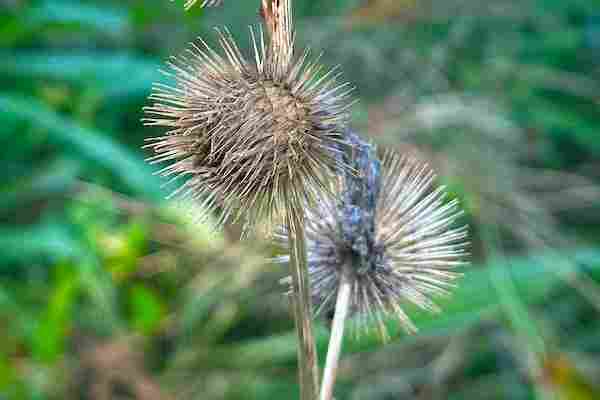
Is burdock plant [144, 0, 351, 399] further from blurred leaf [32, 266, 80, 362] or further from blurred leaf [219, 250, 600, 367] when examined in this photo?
blurred leaf [32, 266, 80, 362]

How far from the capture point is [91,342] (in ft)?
9.14

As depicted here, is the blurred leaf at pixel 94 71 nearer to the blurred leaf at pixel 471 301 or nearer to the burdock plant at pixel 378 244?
the blurred leaf at pixel 471 301

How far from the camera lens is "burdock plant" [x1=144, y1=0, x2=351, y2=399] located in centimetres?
84

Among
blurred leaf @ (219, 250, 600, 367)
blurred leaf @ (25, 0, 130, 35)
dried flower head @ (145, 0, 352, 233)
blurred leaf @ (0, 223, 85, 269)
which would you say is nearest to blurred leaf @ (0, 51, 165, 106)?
blurred leaf @ (25, 0, 130, 35)

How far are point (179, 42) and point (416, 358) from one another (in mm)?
1621

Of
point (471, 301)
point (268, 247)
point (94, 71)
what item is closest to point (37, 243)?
point (94, 71)

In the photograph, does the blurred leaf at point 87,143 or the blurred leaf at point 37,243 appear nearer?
the blurred leaf at point 37,243

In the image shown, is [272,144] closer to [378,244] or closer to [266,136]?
[266,136]

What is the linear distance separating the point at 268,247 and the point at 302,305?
60.3 inches

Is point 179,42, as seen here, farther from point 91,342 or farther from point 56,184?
point 91,342

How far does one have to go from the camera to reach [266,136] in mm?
843

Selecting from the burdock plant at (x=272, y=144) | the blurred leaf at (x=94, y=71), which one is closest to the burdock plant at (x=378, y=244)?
the burdock plant at (x=272, y=144)

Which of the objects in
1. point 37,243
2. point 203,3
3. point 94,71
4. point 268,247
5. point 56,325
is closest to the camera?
Result: point 203,3

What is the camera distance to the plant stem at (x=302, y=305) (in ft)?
2.67
